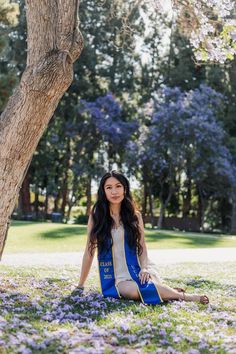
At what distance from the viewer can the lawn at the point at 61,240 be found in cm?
1669

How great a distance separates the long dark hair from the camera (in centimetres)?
643

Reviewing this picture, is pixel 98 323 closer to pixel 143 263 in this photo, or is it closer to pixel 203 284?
pixel 143 263

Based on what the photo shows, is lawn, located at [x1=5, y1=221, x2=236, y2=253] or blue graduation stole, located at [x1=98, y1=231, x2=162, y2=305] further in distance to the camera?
lawn, located at [x1=5, y1=221, x2=236, y2=253]

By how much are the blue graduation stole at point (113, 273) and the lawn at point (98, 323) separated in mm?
124

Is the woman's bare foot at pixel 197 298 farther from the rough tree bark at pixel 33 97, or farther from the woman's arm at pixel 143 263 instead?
the rough tree bark at pixel 33 97

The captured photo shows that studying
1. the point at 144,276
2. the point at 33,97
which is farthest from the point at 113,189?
the point at 33,97

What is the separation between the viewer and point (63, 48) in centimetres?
643

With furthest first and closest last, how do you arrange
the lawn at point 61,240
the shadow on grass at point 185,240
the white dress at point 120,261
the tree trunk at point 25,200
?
the tree trunk at point 25,200, the shadow on grass at point 185,240, the lawn at point 61,240, the white dress at point 120,261

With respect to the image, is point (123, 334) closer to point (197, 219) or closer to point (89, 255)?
point (89, 255)

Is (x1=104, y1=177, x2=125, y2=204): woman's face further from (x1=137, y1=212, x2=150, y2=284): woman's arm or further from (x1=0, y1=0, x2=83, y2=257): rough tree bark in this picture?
(x1=0, y1=0, x2=83, y2=257): rough tree bark

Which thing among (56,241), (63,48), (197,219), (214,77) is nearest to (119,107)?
(214,77)

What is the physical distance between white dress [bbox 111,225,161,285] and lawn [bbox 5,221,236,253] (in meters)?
9.35

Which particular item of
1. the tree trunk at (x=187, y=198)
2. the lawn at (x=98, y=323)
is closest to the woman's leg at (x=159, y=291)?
the lawn at (x=98, y=323)

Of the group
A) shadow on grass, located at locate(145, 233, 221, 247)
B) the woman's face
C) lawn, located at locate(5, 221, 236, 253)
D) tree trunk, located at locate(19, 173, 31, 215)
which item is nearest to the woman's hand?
the woman's face
